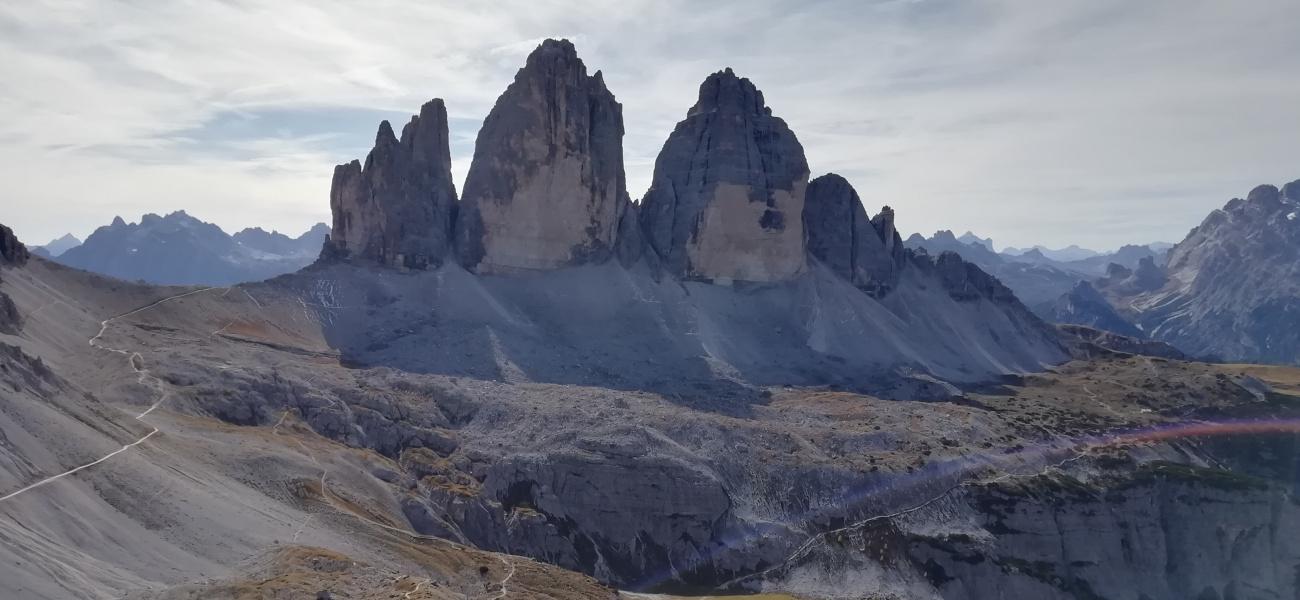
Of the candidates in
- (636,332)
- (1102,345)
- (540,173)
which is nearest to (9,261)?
(540,173)

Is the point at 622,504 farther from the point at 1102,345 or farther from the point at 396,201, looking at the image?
the point at 1102,345

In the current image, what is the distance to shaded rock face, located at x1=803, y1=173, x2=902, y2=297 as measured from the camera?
122 meters

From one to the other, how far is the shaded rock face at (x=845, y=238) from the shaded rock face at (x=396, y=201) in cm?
4726

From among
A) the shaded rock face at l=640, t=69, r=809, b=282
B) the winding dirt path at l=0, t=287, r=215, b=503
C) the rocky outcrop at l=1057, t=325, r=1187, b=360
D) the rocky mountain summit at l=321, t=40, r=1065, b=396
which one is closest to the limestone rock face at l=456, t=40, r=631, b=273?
the rocky mountain summit at l=321, t=40, r=1065, b=396

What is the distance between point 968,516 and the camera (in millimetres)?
65000

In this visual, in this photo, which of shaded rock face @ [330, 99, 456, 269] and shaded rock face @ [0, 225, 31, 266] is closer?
shaded rock face @ [0, 225, 31, 266]

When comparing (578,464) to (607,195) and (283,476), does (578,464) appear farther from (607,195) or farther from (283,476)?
(607,195)

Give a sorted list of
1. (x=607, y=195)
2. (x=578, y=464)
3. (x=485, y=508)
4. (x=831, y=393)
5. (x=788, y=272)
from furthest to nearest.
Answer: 1. (x=788, y=272)
2. (x=607, y=195)
3. (x=831, y=393)
4. (x=578, y=464)
5. (x=485, y=508)

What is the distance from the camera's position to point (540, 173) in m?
98.4

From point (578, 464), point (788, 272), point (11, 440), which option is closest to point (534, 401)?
point (578, 464)

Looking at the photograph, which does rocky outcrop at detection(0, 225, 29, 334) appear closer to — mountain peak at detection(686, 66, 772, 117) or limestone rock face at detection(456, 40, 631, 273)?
limestone rock face at detection(456, 40, 631, 273)

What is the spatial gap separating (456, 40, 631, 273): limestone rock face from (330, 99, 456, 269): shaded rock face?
376 cm

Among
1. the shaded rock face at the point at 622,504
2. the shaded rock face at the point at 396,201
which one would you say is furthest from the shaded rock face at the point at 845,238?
the shaded rock face at the point at 622,504

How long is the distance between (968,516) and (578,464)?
2696cm
